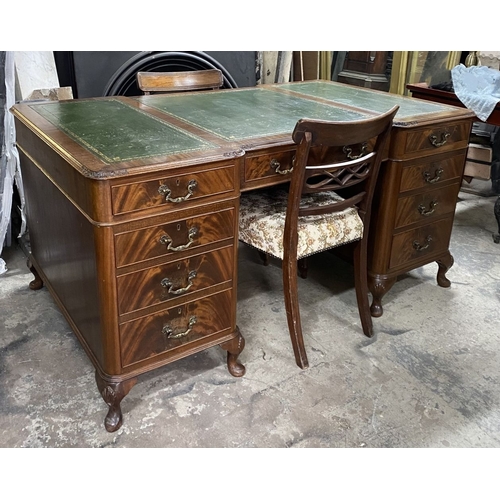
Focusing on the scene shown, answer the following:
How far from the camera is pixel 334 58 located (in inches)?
173

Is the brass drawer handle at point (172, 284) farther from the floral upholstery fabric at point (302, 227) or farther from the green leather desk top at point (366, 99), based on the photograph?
the green leather desk top at point (366, 99)

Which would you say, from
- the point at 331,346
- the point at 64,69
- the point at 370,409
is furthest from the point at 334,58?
the point at 370,409

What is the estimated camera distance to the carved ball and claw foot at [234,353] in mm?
1852

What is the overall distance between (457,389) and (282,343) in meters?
0.64

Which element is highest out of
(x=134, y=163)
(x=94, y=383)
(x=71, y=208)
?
(x=134, y=163)

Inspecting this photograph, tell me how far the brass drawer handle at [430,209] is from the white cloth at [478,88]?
0.86 metres

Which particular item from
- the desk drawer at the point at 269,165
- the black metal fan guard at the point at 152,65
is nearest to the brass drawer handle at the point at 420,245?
the desk drawer at the point at 269,165

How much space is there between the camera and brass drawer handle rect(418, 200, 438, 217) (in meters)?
2.25

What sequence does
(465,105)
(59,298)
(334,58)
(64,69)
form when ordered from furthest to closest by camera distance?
(334,58) → (465,105) → (64,69) → (59,298)

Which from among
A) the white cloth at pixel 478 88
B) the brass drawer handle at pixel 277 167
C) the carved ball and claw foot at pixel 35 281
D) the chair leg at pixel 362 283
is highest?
the white cloth at pixel 478 88

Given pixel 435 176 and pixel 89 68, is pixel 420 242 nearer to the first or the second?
pixel 435 176

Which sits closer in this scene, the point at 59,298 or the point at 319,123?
the point at 319,123

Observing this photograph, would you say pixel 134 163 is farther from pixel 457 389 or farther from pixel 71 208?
pixel 457 389

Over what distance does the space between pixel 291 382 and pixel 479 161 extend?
2.27m
